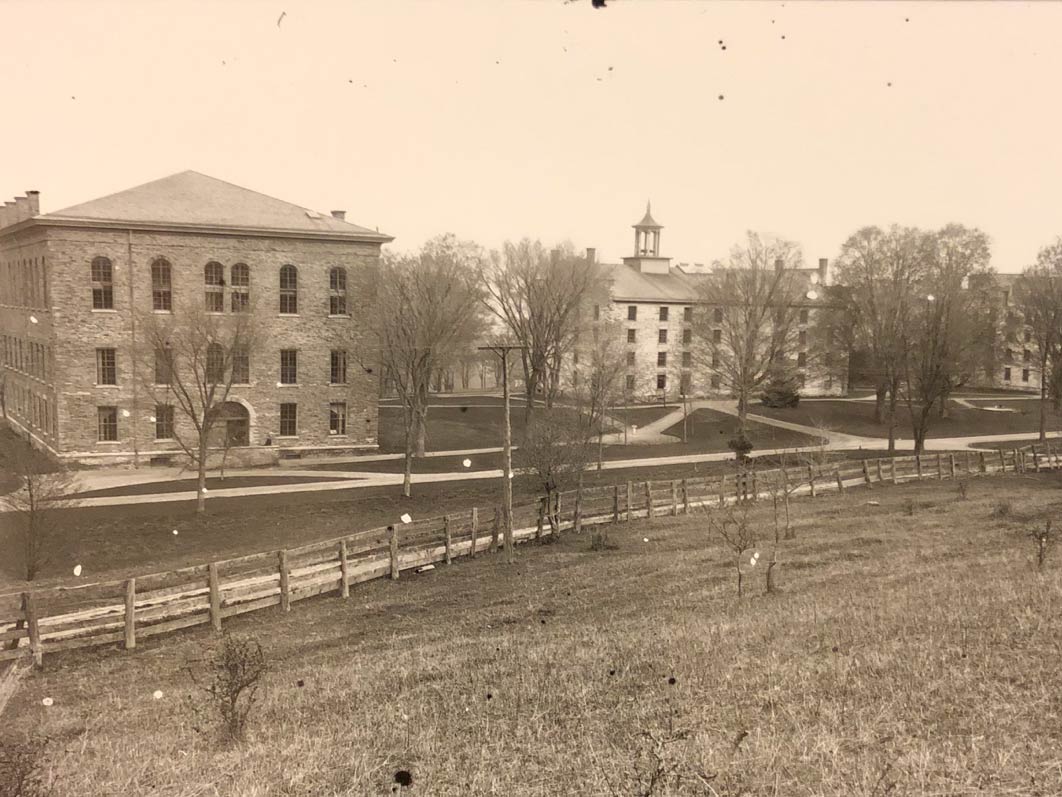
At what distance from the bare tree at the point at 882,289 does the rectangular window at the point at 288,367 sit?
29.9 metres

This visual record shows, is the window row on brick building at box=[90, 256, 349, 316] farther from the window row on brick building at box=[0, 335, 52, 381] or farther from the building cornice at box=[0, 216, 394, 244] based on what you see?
the window row on brick building at box=[0, 335, 52, 381]

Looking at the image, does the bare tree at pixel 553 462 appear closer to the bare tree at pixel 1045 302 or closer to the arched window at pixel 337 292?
the arched window at pixel 337 292

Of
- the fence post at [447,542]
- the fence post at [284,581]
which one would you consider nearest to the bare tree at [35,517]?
the fence post at [284,581]

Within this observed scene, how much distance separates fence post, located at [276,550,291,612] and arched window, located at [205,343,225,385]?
45.0 ft

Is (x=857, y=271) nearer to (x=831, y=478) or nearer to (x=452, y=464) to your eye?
(x=831, y=478)

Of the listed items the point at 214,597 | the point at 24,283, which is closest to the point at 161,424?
the point at 24,283

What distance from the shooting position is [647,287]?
68188 millimetres

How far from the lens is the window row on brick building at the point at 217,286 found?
1405 inches

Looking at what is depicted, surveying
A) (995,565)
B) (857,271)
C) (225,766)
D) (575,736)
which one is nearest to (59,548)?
(225,766)

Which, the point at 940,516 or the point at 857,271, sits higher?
the point at 857,271

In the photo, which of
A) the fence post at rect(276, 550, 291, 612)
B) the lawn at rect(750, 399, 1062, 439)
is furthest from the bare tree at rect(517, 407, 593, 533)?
the lawn at rect(750, 399, 1062, 439)

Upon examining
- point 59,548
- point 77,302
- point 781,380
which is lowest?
point 59,548

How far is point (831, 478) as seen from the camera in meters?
32.2

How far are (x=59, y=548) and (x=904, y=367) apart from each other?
3686 cm
